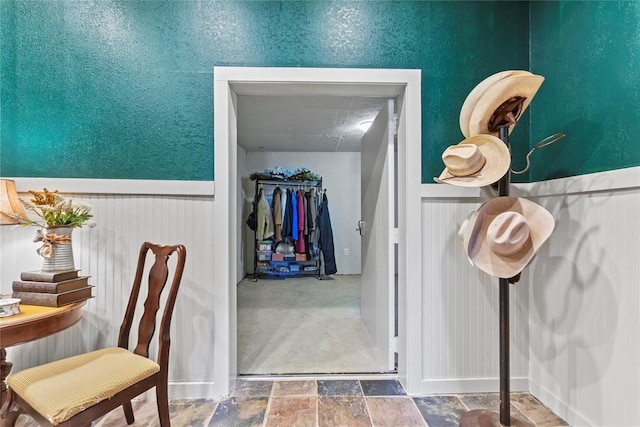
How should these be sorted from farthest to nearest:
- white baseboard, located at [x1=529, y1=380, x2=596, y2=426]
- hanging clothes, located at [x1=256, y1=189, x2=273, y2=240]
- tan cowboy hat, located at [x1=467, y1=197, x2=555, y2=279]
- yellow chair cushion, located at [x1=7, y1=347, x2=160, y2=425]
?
hanging clothes, located at [x1=256, y1=189, x2=273, y2=240] < white baseboard, located at [x1=529, y1=380, x2=596, y2=426] < tan cowboy hat, located at [x1=467, y1=197, x2=555, y2=279] < yellow chair cushion, located at [x1=7, y1=347, x2=160, y2=425]

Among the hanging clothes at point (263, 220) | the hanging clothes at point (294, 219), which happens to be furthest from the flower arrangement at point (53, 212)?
the hanging clothes at point (294, 219)

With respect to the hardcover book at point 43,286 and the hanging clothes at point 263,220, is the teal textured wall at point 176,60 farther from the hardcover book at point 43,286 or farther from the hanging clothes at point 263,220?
the hanging clothes at point 263,220

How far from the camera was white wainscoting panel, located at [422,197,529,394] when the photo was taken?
5.57ft

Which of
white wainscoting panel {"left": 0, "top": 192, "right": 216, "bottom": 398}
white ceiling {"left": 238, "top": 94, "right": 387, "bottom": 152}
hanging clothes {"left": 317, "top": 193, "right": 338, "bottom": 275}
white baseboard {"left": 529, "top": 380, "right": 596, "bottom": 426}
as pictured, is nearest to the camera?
white baseboard {"left": 529, "top": 380, "right": 596, "bottom": 426}

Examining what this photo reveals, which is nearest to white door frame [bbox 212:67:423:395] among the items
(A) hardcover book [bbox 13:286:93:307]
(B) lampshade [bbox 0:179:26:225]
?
(A) hardcover book [bbox 13:286:93:307]

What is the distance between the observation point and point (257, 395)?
1.66m

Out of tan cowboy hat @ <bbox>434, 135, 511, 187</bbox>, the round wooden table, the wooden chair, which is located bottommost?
the wooden chair

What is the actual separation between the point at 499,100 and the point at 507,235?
0.58 m

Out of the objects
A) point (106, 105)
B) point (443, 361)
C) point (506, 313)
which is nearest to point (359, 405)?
point (443, 361)

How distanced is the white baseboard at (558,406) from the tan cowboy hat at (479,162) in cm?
125

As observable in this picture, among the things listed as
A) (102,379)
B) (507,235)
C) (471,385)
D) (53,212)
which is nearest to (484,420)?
(471,385)

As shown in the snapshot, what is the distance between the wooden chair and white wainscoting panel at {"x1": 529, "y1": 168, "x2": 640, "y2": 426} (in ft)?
6.15

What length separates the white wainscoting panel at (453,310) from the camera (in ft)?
5.57

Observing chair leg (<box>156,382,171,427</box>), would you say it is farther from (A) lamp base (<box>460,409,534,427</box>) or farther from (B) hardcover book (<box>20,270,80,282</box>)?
(A) lamp base (<box>460,409,534,427</box>)
